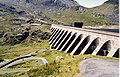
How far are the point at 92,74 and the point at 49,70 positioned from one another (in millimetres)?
8115

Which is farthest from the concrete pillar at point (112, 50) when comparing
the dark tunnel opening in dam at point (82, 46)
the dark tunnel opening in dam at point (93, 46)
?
the dark tunnel opening in dam at point (82, 46)

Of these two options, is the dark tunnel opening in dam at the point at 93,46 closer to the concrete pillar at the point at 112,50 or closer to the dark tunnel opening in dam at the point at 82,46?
the dark tunnel opening in dam at the point at 82,46

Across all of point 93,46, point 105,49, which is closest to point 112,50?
point 105,49

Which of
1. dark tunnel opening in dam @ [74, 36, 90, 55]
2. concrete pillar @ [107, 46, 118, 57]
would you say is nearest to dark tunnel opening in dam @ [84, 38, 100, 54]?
dark tunnel opening in dam @ [74, 36, 90, 55]

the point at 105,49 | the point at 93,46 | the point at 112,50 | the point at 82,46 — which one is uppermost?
the point at 112,50

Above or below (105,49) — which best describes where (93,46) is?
below

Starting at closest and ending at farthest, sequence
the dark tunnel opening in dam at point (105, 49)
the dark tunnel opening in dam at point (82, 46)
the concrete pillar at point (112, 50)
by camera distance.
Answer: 1. the concrete pillar at point (112, 50)
2. the dark tunnel opening in dam at point (105, 49)
3. the dark tunnel opening in dam at point (82, 46)

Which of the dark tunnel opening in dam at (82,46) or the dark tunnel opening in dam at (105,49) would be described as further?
the dark tunnel opening in dam at (82,46)

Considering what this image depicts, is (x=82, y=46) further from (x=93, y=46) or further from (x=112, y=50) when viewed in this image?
(x=112, y=50)

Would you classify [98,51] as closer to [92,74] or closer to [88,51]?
[88,51]

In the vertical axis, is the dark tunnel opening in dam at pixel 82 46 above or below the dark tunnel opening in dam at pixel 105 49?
below

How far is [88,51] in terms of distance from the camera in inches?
2306

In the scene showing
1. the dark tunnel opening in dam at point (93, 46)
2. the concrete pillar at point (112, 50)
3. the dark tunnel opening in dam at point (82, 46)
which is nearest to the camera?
the concrete pillar at point (112, 50)

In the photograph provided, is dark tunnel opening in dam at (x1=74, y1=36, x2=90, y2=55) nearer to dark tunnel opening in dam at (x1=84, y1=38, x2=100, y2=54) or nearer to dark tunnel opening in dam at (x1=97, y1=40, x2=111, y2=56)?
dark tunnel opening in dam at (x1=84, y1=38, x2=100, y2=54)
